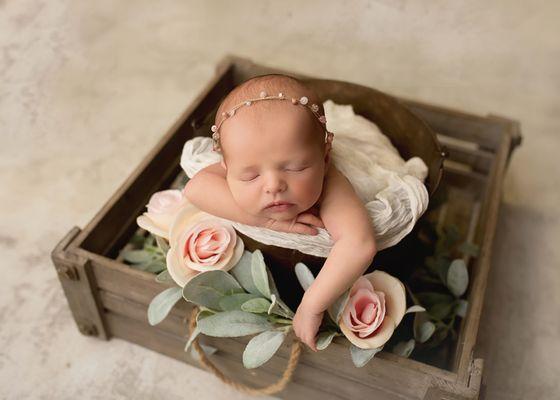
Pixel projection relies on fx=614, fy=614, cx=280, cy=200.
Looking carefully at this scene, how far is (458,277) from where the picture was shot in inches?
42.8

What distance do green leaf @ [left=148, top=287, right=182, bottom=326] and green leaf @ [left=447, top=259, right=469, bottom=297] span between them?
1.59ft

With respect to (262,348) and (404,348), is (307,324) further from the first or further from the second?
(404,348)

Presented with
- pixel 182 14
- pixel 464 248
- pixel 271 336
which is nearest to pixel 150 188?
pixel 271 336

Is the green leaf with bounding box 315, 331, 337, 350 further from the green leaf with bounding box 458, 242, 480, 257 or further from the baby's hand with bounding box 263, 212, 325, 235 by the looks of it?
the green leaf with bounding box 458, 242, 480, 257

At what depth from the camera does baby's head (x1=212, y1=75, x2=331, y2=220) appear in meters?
0.81

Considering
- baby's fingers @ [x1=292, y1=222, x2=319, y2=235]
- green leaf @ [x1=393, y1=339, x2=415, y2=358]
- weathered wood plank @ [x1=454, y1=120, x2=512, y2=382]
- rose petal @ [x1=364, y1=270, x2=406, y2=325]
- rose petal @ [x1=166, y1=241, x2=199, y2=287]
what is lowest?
green leaf @ [x1=393, y1=339, x2=415, y2=358]

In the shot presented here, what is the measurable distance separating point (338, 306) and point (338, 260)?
3.1 inches

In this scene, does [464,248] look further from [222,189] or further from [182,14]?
[182,14]

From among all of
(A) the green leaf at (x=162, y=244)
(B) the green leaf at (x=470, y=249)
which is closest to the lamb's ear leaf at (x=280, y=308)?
(A) the green leaf at (x=162, y=244)

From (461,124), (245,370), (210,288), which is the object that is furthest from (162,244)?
(461,124)

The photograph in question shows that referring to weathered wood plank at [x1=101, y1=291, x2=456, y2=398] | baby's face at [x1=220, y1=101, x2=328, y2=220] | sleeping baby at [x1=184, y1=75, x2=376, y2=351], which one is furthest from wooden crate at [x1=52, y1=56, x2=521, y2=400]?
baby's face at [x1=220, y1=101, x2=328, y2=220]

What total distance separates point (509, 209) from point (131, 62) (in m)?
1.19

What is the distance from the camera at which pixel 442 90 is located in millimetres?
1892

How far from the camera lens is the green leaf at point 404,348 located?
97 centimetres
